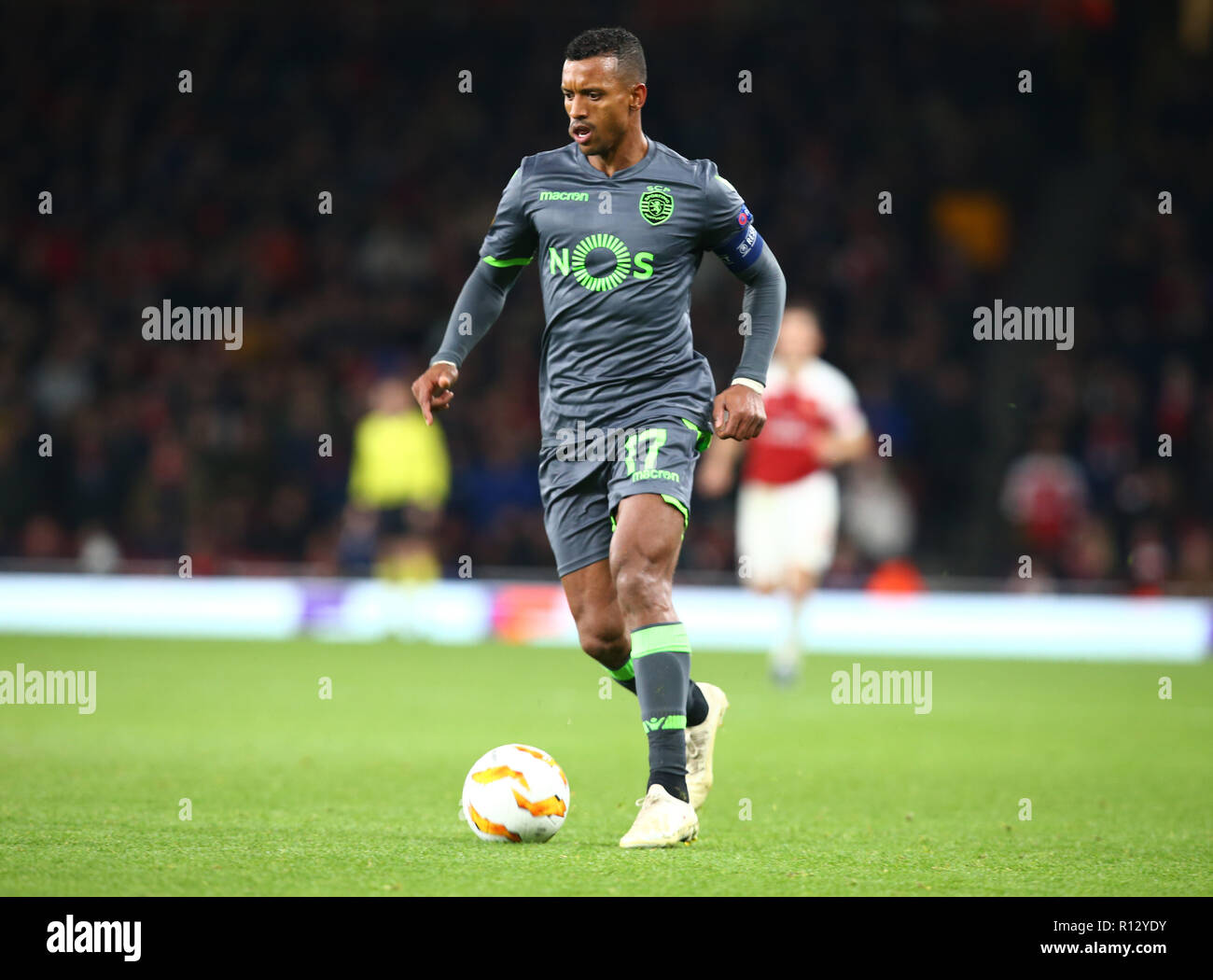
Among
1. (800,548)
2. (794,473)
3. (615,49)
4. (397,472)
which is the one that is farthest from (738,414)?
(397,472)

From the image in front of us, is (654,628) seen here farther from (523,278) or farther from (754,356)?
(523,278)

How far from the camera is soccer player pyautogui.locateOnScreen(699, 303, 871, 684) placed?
12.1 meters

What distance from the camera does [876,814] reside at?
634cm

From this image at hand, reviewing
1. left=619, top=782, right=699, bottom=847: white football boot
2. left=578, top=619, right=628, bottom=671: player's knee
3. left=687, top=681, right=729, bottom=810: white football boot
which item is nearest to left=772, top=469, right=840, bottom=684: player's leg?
left=687, top=681, right=729, bottom=810: white football boot

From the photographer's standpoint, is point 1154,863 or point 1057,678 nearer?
point 1154,863

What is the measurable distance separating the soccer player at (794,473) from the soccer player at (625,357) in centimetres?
629

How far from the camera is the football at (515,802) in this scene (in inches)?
209

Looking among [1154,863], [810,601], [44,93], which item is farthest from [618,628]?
[44,93]

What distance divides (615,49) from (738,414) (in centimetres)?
124

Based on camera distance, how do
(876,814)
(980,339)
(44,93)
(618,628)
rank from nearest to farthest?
1. (618,628)
2. (876,814)
3. (980,339)
4. (44,93)
